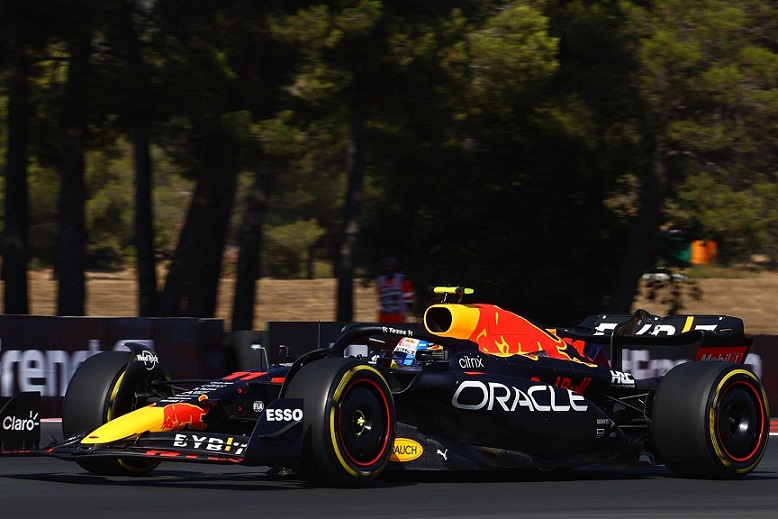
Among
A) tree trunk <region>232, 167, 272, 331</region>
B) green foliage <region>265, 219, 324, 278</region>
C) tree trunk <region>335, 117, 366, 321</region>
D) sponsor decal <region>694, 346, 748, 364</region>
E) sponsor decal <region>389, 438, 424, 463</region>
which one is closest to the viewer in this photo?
sponsor decal <region>389, 438, 424, 463</region>

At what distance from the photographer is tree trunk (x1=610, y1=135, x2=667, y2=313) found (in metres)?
24.9

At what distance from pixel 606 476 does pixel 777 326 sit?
3088 cm

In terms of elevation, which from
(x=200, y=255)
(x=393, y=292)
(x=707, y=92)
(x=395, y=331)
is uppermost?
(x=707, y=92)

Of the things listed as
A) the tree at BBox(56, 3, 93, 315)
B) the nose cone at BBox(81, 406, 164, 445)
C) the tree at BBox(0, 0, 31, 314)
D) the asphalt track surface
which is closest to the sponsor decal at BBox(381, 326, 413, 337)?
the asphalt track surface

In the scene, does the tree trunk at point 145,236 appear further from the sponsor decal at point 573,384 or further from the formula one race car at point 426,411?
the sponsor decal at point 573,384

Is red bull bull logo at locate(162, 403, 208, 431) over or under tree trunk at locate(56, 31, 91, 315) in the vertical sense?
under

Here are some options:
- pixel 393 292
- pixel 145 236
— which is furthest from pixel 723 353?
pixel 145 236

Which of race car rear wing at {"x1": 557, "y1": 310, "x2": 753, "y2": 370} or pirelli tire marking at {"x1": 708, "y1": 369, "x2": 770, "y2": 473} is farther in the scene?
race car rear wing at {"x1": 557, "y1": 310, "x2": 753, "y2": 370}

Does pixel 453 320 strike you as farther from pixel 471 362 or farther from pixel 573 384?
pixel 573 384

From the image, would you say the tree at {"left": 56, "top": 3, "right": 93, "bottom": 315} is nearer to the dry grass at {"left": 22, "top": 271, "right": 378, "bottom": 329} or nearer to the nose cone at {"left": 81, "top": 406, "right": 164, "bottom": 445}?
the nose cone at {"left": 81, "top": 406, "right": 164, "bottom": 445}

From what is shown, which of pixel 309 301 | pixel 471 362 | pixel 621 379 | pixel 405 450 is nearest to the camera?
pixel 405 450

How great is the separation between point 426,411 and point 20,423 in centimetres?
249

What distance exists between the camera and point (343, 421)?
7.95m

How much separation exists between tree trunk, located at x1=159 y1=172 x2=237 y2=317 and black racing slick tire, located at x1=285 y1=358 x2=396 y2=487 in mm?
13655
